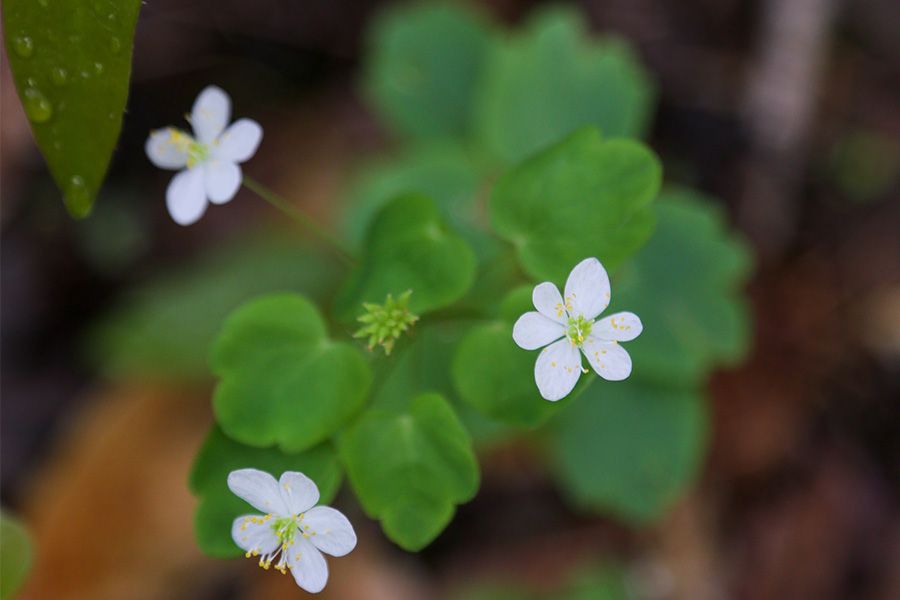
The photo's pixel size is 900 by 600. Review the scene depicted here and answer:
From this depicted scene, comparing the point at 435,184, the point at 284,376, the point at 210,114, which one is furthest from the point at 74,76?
the point at 435,184

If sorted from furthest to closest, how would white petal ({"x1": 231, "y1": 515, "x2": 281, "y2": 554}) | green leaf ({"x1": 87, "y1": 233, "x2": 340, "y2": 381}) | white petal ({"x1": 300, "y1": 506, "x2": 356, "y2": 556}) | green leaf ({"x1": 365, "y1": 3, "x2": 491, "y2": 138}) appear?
green leaf ({"x1": 87, "y1": 233, "x2": 340, "y2": 381}) → green leaf ({"x1": 365, "y1": 3, "x2": 491, "y2": 138}) → white petal ({"x1": 231, "y1": 515, "x2": 281, "y2": 554}) → white petal ({"x1": 300, "y1": 506, "x2": 356, "y2": 556})

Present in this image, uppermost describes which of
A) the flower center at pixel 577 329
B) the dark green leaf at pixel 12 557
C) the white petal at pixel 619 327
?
the white petal at pixel 619 327

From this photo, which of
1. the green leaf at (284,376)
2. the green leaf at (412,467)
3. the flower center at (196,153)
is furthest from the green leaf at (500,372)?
the flower center at (196,153)

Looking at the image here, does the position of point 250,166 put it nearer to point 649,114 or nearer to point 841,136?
point 649,114

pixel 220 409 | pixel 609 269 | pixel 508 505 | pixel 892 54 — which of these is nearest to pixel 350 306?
pixel 220 409

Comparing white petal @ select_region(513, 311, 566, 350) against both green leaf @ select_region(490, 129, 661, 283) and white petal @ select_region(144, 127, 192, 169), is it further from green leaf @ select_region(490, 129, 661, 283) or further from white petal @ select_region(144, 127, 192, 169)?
white petal @ select_region(144, 127, 192, 169)

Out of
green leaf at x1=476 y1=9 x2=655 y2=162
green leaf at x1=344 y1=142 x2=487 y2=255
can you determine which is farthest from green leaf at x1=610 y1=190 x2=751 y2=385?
green leaf at x1=344 y1=142 x2=487 y2=255

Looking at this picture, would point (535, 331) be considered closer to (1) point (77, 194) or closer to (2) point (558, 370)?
(2) point (558, 370)

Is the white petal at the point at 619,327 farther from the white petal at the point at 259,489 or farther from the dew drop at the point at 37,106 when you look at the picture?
the dew drop at the point at 37,106
